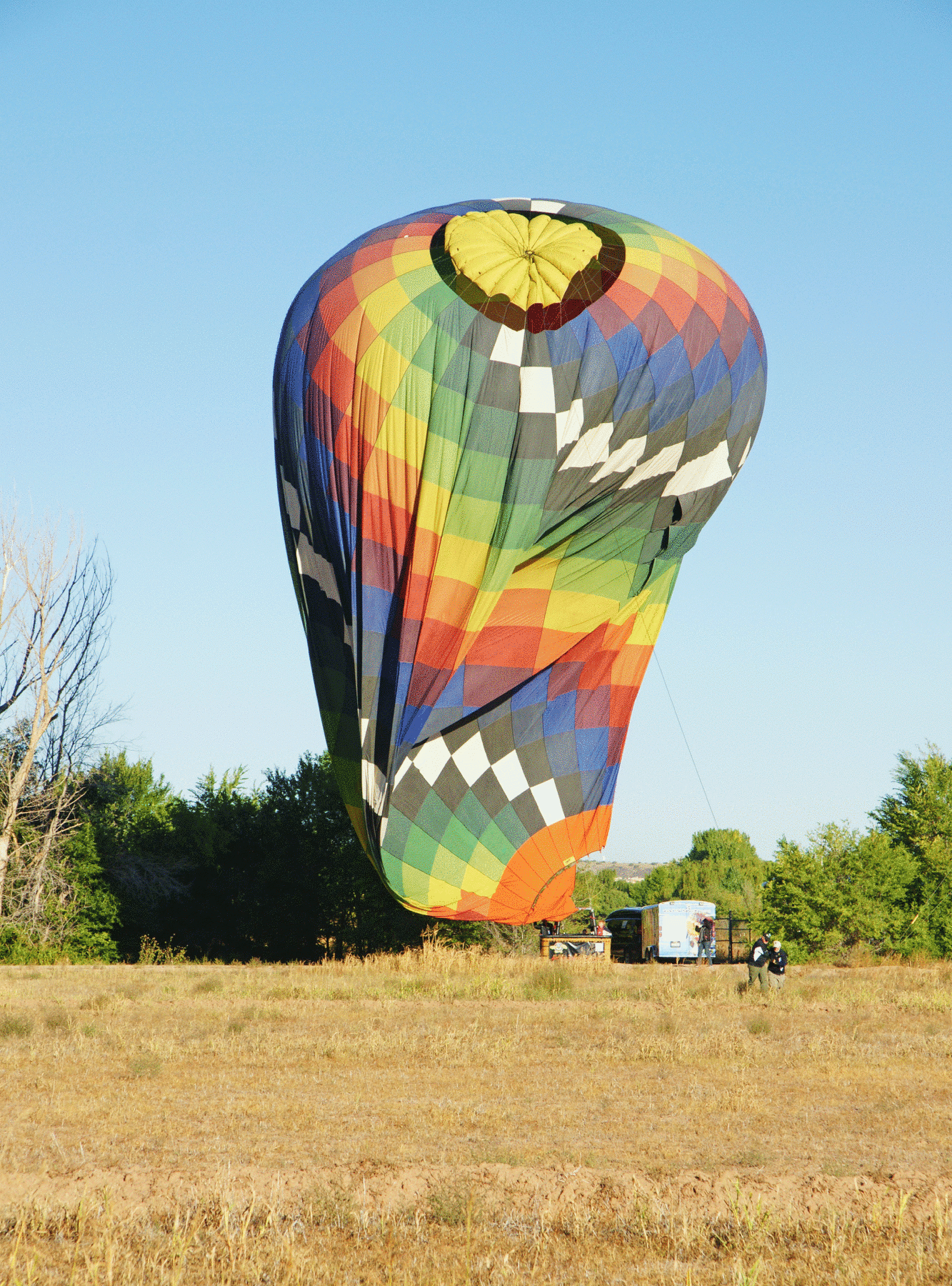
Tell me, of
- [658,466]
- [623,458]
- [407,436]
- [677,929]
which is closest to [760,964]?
[658,466]

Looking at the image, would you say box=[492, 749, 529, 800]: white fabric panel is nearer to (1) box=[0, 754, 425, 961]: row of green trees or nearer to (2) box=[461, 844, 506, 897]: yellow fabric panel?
(2) box=[461, 844, 506, 897]: yellow fabric panel

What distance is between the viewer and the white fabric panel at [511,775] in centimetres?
1442

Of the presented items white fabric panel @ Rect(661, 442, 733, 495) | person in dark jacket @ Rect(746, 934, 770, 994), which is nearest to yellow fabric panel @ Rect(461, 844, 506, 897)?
white fabric panel @ Rect(661, 442, 733, 495)

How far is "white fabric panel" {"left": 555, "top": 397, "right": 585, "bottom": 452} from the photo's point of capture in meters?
13.3

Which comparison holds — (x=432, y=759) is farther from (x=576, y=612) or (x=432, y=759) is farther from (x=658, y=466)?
(x=658, y=466)

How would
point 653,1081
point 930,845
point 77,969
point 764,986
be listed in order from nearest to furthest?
point 653,1081, point 764,986, point 77,969, point 930,845

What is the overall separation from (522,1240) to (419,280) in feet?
33.4

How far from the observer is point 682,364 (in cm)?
1390

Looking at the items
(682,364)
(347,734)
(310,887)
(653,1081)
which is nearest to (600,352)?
(682,364)

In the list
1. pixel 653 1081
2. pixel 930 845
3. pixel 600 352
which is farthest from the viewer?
pixel 930 845

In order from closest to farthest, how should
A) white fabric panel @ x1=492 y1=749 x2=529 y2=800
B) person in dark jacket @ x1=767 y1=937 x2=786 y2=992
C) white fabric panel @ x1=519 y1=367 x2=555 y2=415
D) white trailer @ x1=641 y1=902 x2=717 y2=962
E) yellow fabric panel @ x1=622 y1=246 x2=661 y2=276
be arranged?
white fabric panel @ x1=519 y1=367 x2=555 y2=415 < yellow fabric panel @ x1=622 y1=246 x2=661 y2=276 < white fabric panel @ x1=492 y1=749 x2=529 y2=800 < person in dark jacket @ x1=767 y1=937 x2=786 y2=992 < white trailer @ x1=641 y1=902 x2=717 y2=962

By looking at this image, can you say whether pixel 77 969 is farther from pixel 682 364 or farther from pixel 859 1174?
pixel 859 1174

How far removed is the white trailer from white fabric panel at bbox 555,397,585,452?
74.9 feet

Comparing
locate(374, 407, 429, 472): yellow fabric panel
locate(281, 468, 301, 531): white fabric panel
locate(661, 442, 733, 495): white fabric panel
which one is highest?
locate(661, 442, 733, 495): white fabric panel
